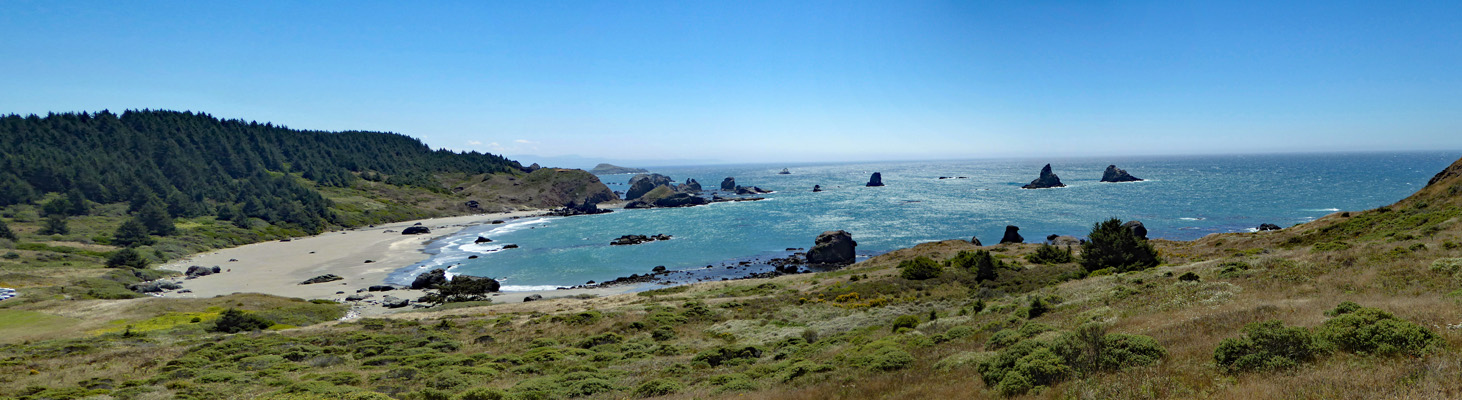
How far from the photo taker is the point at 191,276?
63.3m

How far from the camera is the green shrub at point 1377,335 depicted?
9.16 metres

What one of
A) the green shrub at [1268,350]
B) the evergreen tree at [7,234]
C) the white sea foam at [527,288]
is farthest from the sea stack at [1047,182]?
the evergreen tree at [7,234]

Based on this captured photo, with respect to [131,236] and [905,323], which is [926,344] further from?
[131,236]

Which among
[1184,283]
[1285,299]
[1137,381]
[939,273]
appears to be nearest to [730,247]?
[939,273]

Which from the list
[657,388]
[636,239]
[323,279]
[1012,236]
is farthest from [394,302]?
[1012,236]

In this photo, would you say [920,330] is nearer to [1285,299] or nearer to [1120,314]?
[1120,314]

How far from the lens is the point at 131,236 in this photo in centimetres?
7725

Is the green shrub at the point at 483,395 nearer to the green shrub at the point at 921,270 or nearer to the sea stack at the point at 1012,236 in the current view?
the green shrub at the point at 921,270

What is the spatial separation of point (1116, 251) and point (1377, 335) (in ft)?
104

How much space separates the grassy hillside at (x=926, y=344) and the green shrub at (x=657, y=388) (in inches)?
3.1

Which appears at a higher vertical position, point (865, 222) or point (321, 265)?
point (321, 265)

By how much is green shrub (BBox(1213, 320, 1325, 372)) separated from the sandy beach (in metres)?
48.9

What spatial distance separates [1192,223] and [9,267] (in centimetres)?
14026

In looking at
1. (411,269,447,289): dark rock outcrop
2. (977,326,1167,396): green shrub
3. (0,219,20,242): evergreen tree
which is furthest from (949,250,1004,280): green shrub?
(0,219,20,242): evergreen tree
